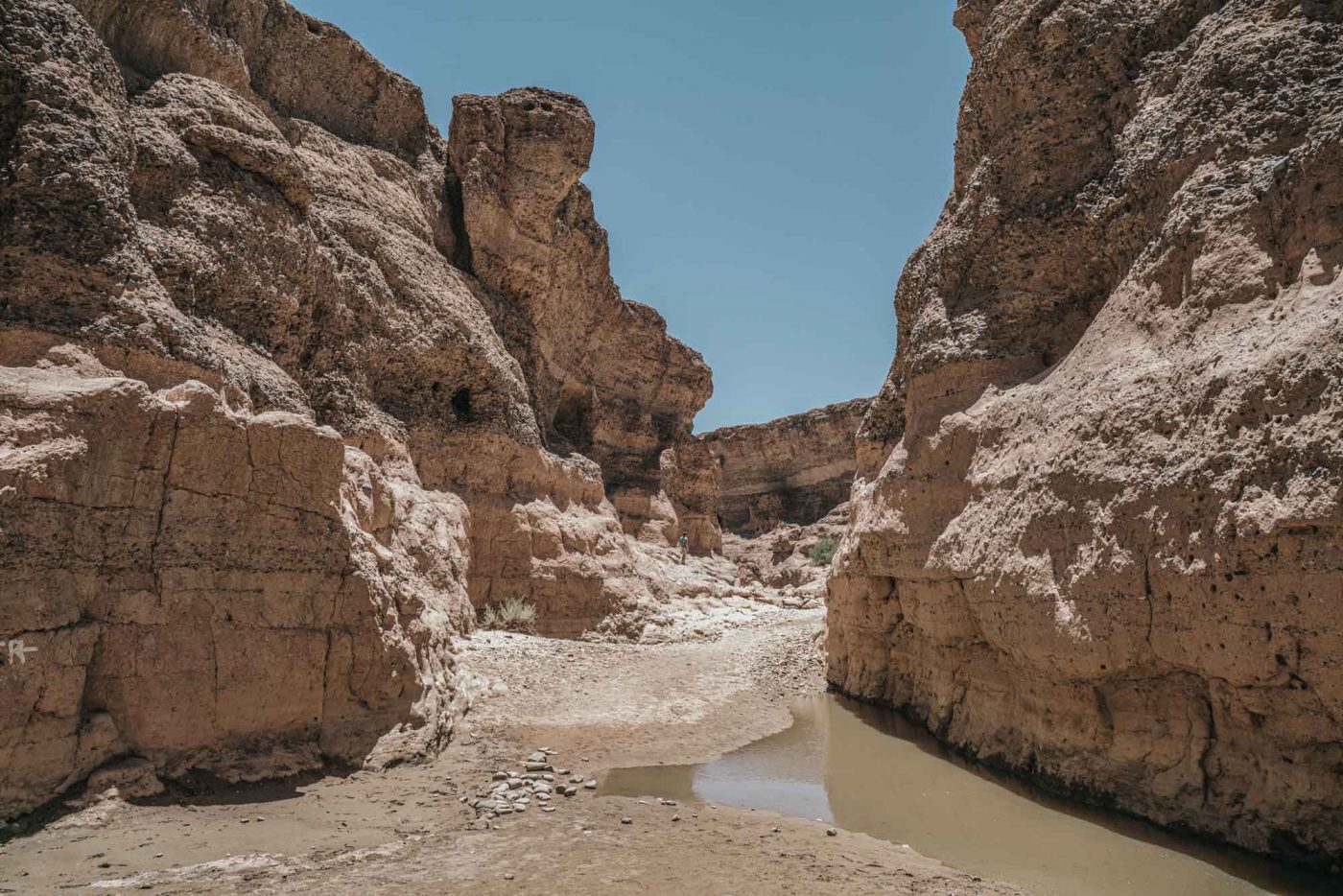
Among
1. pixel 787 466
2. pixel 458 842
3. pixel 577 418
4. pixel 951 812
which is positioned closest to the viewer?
pixel 458 842

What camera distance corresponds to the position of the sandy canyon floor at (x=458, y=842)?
14.2ft

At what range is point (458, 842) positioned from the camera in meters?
5.13

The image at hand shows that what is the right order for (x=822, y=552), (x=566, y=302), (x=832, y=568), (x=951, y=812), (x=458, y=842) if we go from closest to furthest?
(x=458, y=842) → (x=951, y=812) → (x=832, y=568) → (x=566, y=302) → (x=822, y=552)

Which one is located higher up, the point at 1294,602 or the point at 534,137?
the point at 534,137

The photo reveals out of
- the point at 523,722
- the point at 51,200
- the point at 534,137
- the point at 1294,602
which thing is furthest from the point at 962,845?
the point at 534,137

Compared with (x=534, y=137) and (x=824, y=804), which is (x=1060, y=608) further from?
(x=534, y=137)

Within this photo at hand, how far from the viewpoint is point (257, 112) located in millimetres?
10523

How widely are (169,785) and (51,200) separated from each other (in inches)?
196

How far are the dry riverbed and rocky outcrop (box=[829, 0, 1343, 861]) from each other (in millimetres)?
1949

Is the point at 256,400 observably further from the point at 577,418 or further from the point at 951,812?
the point at 577,418

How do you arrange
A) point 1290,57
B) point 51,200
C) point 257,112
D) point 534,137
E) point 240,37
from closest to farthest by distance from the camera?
point 1290,57 → point 51,200 → point 257,112 → point 240,37 → point 534,137

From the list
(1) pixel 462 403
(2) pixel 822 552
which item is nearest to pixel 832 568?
(1) pixel 462 403

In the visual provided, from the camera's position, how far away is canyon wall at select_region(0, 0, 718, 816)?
5367 millimetres

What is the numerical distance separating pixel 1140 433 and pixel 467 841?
570cm
